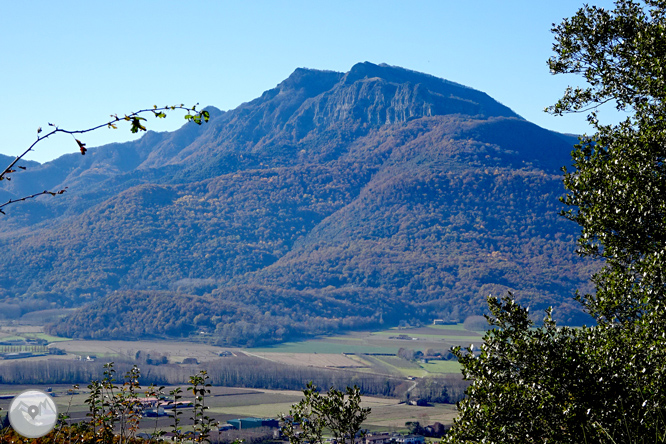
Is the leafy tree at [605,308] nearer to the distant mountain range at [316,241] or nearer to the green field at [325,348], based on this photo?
the green field at [325,348]

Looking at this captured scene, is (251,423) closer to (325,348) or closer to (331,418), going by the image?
(331,418)

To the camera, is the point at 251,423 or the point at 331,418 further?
the point at 251,423

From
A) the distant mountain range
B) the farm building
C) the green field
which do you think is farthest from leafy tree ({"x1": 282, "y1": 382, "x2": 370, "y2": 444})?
the distant mountain range

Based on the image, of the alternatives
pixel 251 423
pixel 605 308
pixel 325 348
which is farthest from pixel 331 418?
pixel 325 348

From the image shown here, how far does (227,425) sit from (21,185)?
6901 inches

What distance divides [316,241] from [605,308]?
14854 centimetres

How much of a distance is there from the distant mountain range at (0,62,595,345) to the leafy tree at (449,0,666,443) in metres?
96.3

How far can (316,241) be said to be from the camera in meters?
159

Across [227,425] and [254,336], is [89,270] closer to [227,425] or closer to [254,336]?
[254,336]

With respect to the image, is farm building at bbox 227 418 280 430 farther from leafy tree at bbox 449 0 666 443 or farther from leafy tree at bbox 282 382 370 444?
leafy tree at bbox 449 0 666 443

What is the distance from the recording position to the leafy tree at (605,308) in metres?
8.21

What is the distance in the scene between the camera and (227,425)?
41125mm

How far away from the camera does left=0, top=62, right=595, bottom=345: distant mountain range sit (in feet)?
384

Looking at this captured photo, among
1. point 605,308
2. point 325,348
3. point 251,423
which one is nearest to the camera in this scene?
point 605,308
